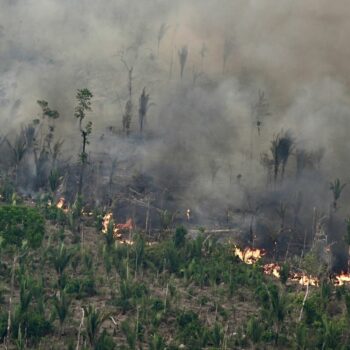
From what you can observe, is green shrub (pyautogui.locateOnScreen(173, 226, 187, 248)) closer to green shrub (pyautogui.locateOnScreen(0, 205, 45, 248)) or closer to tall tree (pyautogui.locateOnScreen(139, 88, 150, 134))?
green shrub (pyautogui.locateOnScreen(0, 205, 45, 248))

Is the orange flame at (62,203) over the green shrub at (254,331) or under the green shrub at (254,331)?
over

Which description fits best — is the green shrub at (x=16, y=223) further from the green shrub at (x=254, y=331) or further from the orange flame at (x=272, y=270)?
the orange flame at (x=272, y=270)

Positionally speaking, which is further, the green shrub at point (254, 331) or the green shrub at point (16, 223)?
the green shrub at point (16, 223)

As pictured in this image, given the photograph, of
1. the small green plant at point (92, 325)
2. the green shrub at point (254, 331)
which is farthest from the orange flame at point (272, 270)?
the small green plant at point (92, 325)

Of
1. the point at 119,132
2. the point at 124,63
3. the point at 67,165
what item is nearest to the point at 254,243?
the point at 67,165

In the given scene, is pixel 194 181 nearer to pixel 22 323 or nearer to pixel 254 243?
pixel 254 243

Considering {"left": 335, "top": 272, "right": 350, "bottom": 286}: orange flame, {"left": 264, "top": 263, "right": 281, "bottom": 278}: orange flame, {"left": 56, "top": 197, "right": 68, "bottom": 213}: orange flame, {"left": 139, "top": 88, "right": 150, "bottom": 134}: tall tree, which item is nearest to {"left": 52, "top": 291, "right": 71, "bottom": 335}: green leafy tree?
{"left": 264, "top": 263, "right": 281, "bottom": 278}: orange flame

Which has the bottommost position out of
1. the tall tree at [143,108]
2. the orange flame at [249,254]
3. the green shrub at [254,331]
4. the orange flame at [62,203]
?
the green shrub at [254,331]

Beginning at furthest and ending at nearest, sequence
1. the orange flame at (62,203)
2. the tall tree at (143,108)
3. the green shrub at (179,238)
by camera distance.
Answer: the tall tree at (143,108) < the orange flame at (62,203) < the green shrub at (179,238)

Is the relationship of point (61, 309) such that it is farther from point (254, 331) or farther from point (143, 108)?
point (143, 108)
